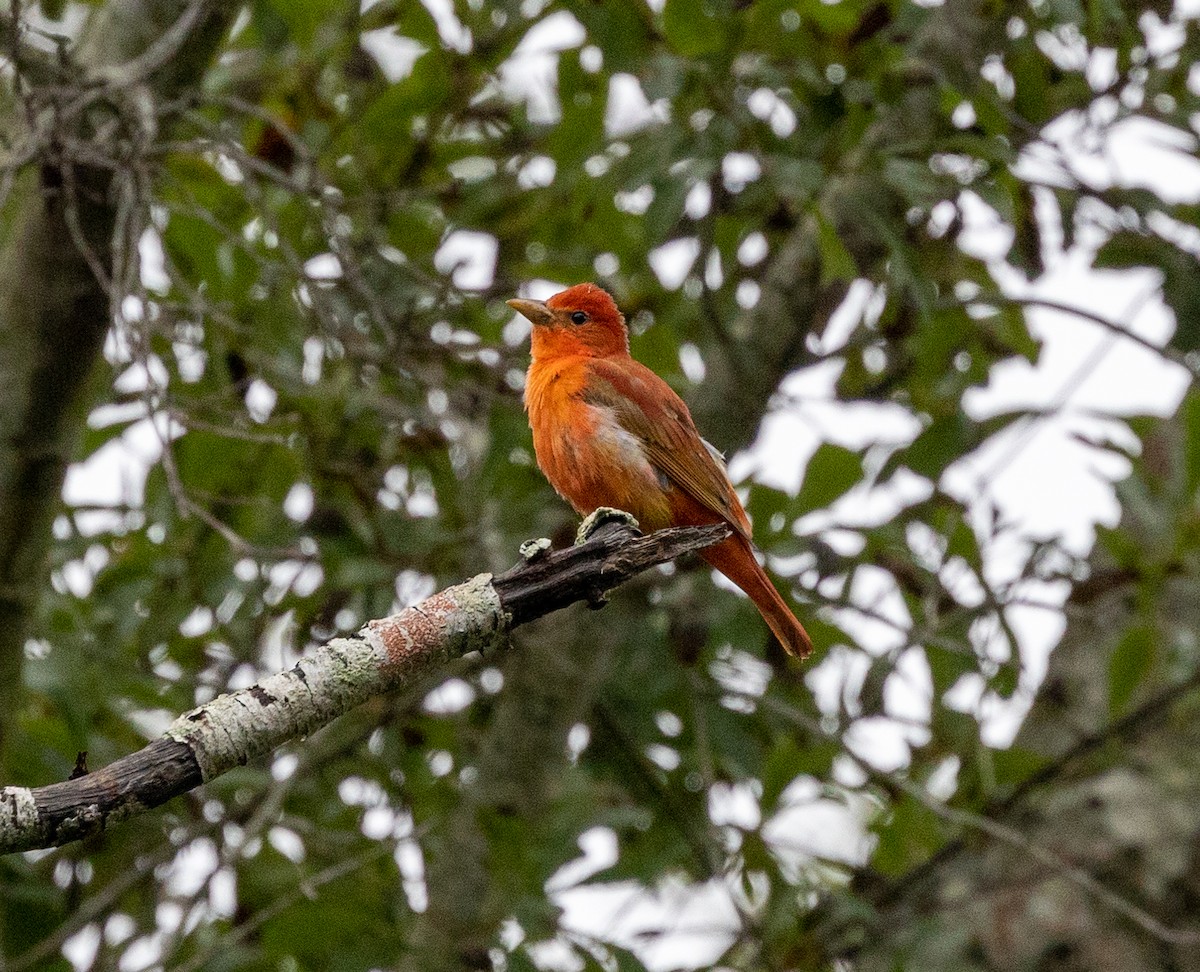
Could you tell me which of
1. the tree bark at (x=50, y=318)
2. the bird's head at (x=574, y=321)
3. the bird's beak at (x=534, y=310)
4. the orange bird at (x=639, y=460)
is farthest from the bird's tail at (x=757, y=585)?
the tree bark at (x=50, y=318)

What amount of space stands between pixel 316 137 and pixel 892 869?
299 centimetres

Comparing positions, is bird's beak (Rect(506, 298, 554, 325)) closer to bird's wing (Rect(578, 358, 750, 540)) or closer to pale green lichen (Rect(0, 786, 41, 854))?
bird's wing (Rect(578, 358, 750, 540))

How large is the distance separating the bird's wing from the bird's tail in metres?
0.13

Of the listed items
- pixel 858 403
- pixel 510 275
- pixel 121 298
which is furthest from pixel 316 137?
pixel 858 403

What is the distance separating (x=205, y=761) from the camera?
2.21 metres

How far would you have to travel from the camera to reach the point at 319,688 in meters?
2.39

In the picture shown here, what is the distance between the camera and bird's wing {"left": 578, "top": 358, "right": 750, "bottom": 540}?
14.3 feet

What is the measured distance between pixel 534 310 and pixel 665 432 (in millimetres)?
736

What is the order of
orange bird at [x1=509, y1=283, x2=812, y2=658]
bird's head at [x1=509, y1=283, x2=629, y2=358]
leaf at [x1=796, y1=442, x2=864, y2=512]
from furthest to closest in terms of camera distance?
bird's head at [x1=509, y1=283, x2=629, y2=358], leaf at [x1=796, y1=442, x2=864, y2=512], orange bird at [x1=509, y1=283, x2=812, y2=658]

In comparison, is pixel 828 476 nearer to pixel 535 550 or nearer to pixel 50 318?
pixel 535 550

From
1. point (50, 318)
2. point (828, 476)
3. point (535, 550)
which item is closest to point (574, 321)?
point (828, 476)

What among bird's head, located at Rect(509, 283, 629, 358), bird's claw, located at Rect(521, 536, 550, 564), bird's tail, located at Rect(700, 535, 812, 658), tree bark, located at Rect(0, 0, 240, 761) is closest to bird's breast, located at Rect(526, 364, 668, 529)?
bird's tail, located at Rect(700, 535, 812, 658)

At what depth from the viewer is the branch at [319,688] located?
2094mm

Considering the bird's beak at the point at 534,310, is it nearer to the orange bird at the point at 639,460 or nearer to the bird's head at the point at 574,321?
the bird's head at the point at 574,321
